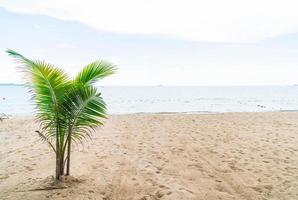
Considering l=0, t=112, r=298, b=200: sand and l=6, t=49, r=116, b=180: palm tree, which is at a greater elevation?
l=6, t=49, r=116, b=180: palm tree

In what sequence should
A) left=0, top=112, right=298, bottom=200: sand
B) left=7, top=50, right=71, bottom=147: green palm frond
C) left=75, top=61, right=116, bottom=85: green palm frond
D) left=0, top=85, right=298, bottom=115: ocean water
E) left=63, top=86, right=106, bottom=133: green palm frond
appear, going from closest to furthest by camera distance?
left=7, top=50, right=71, bottom=147: green palm frond < left=63, top=86, right=106, bottom=133: green palm frond < left=0, top=112, right=298, bottom=200: sand < left=75, top=61, right=116, bottom=85: green palm frond < left=0, top=85, right=298, bottom=115: ocean water

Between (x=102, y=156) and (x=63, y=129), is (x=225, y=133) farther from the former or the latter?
(x=63, y=129)

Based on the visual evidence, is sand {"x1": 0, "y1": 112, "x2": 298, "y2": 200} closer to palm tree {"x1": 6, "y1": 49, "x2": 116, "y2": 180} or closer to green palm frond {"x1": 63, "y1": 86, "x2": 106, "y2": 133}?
palm tree {"x1": 6, "y1": 49, "x2": 116, "y2": 180}

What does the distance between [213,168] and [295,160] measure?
7.32 ft

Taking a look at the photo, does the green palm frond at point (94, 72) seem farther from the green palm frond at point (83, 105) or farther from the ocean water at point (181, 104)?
the ocean water at point (181, 104)

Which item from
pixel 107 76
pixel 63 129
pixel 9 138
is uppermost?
pixel 107 76

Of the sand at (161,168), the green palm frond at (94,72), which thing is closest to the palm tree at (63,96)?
the green palm frond at (94,72)

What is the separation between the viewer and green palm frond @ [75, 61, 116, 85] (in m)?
5.41

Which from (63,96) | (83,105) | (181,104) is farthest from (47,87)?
(181,104)

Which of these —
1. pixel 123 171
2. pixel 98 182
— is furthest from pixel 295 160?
pixel 98 182

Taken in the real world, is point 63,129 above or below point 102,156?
above

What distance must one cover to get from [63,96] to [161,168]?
2.90 m

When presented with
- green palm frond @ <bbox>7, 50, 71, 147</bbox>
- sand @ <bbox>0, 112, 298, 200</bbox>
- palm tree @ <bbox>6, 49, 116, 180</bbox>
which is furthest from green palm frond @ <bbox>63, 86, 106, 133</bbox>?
sand @ <bbox>0, 112, 298, 200</bbox>

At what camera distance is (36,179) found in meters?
5.95
